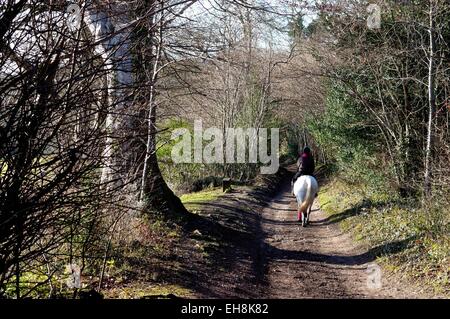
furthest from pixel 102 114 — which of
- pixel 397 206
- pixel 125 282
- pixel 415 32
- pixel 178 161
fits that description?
pixel 178 161

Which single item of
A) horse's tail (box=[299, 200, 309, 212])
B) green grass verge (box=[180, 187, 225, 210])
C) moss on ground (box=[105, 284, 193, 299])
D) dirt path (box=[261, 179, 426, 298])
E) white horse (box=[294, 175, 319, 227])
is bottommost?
dirt path (box=[261, 179, 426, 298])

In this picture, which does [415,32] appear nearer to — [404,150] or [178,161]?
[404,150]

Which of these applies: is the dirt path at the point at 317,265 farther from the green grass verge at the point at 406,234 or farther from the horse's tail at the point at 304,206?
the horse's tail at the point at 304,206

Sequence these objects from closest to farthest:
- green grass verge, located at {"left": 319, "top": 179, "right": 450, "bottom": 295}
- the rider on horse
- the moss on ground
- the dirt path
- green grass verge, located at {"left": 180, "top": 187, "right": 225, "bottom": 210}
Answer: the moss on ground
the dirt path
green grass verge, located at {"left": 319, "top": 179, "right": 450, "bottom": 295}
the rider on horse
green grass verge, located at {"left": 180, "top": 187, "right": 225, "bottom": 210}

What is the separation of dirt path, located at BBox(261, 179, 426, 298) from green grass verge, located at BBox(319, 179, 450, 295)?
1.20 feet

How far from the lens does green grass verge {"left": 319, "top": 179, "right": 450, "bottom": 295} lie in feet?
27.6

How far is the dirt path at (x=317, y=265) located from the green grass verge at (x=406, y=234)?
0.37 m

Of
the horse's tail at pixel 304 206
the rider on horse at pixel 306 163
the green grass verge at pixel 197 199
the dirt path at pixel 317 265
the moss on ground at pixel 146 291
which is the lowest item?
the dirt path at pixel 317 265

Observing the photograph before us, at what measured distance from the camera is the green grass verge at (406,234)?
842 cm

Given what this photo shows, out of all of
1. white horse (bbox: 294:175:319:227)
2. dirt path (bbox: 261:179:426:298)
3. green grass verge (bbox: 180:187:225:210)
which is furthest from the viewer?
green grass verge (bbox: 180:187:225:210)

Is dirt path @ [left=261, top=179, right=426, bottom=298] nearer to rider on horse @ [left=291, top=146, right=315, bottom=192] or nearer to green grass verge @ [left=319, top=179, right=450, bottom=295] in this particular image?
green grass verge @ [left=319, top=179, right=450, bottom=295]

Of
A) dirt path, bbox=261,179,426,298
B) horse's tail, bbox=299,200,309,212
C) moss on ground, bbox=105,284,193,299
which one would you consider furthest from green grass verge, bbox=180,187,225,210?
moss on ground, bbox=105,284,193,299

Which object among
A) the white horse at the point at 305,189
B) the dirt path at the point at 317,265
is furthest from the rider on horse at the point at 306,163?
the dirt path at the point at 317,265

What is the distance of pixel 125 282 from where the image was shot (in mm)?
6934
